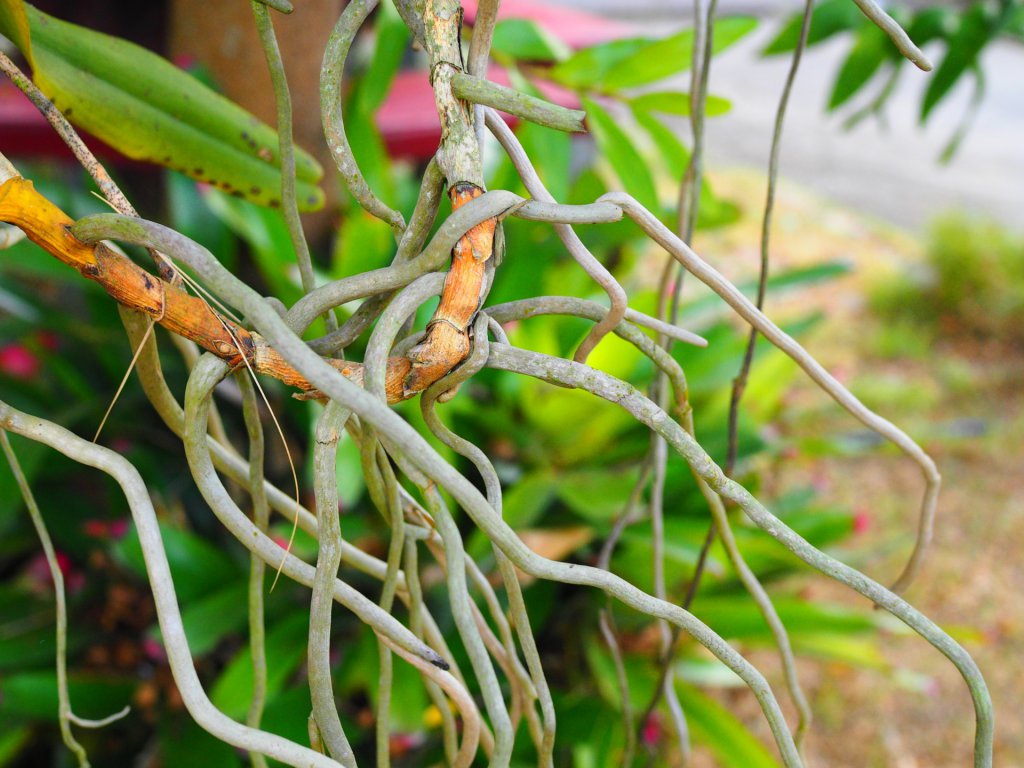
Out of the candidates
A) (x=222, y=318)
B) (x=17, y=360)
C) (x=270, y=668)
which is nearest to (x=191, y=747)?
(x=270, y=668)

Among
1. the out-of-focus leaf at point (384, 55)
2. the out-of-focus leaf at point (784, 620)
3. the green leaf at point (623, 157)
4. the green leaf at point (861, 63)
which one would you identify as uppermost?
the green leaf at point (861, 63)

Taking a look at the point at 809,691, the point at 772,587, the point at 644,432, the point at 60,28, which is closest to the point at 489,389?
the point at 644,432

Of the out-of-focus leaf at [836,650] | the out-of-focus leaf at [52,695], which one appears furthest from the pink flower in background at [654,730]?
the out-of-focus leaf at [52,695]

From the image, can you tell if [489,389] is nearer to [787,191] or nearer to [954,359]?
[954,359]

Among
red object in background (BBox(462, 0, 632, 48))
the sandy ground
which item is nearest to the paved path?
the sandy ground

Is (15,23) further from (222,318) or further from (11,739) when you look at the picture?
(11,739)

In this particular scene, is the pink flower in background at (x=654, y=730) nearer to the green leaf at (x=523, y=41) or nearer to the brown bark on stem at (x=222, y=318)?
Result: the green leaf at (x=523, y=41)
